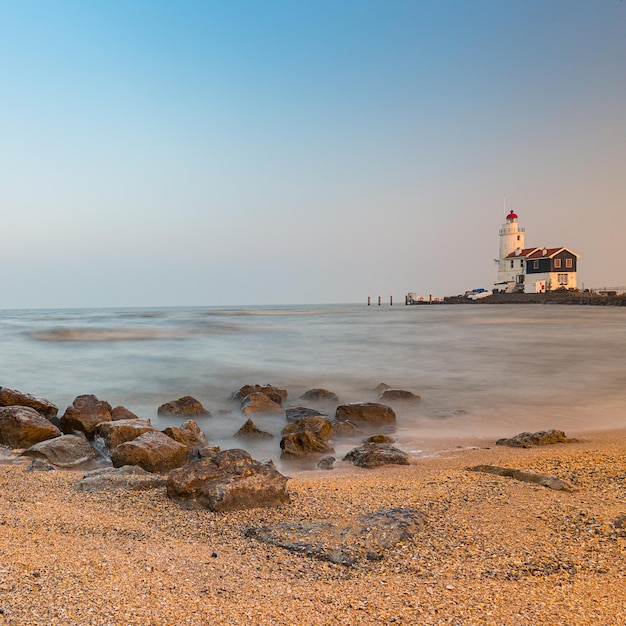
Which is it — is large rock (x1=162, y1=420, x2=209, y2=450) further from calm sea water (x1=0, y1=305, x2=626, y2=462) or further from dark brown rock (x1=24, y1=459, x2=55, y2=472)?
dark brown rock (x1=24, y1=459, x2=55, y2=472)

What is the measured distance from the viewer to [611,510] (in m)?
3.21

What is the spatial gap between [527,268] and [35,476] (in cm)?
6767

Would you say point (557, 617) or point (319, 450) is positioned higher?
point (557, 617)

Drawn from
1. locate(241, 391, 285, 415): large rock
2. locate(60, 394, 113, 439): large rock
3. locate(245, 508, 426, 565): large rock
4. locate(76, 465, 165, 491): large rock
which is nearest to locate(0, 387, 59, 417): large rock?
locate(60, 394, 113, 439): large rock

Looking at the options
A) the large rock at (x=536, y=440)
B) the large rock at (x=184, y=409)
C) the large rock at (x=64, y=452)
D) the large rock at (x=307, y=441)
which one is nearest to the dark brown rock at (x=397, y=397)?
the large rock at (x=307, y=441)

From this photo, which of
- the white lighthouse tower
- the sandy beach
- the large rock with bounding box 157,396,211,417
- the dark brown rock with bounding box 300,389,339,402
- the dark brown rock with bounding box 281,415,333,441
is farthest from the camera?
the white lighthouse tower

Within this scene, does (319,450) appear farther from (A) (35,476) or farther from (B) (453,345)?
(B) (453,345)

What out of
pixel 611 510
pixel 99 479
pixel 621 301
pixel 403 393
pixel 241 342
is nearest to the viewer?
pixel 611 510

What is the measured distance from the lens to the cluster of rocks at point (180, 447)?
354 centimetres

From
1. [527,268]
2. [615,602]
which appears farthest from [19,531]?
[527,268]

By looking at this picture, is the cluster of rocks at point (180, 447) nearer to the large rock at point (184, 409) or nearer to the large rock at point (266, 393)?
the large rock at point (184, 409)

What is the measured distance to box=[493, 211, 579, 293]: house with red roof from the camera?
62.5 m

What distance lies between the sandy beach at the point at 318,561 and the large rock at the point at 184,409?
4162 millimetres

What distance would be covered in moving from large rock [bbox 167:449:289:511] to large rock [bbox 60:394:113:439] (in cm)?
344
